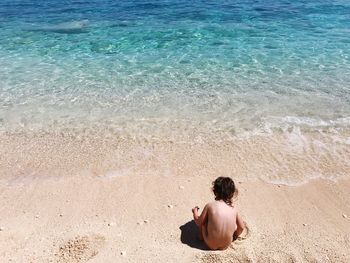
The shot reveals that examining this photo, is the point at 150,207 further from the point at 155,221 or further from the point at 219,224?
the point at 219,224

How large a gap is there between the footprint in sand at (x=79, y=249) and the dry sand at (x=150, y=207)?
0.01 metres

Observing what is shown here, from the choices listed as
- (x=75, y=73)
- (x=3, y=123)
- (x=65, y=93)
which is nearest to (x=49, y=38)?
(x=75, y=73)

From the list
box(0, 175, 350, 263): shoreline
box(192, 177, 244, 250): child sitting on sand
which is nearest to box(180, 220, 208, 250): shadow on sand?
box(0, 175, 350, 263): shoreline

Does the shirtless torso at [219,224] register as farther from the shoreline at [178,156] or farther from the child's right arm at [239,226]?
the shoreline at [178,156]

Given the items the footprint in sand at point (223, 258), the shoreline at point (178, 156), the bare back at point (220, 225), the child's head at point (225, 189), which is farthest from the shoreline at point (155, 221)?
the child's head at point (225, 189)

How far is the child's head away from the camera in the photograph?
4.71 m

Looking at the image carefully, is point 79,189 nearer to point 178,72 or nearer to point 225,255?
point 225,255

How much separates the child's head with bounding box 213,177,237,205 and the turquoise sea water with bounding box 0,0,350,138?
10.2 feet

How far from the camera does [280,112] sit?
8570 mm

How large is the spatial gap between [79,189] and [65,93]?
4.26 metres

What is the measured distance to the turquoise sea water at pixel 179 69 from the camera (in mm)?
8477

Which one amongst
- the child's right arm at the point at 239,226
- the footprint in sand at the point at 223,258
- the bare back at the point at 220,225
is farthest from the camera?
the child's right arm at the point at 239,226

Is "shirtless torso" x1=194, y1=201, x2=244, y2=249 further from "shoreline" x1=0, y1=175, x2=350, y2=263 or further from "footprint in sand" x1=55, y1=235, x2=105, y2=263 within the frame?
"footprint in sand" x1=55, y1=235, x2=105, y2=263

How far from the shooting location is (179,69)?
11.3m
